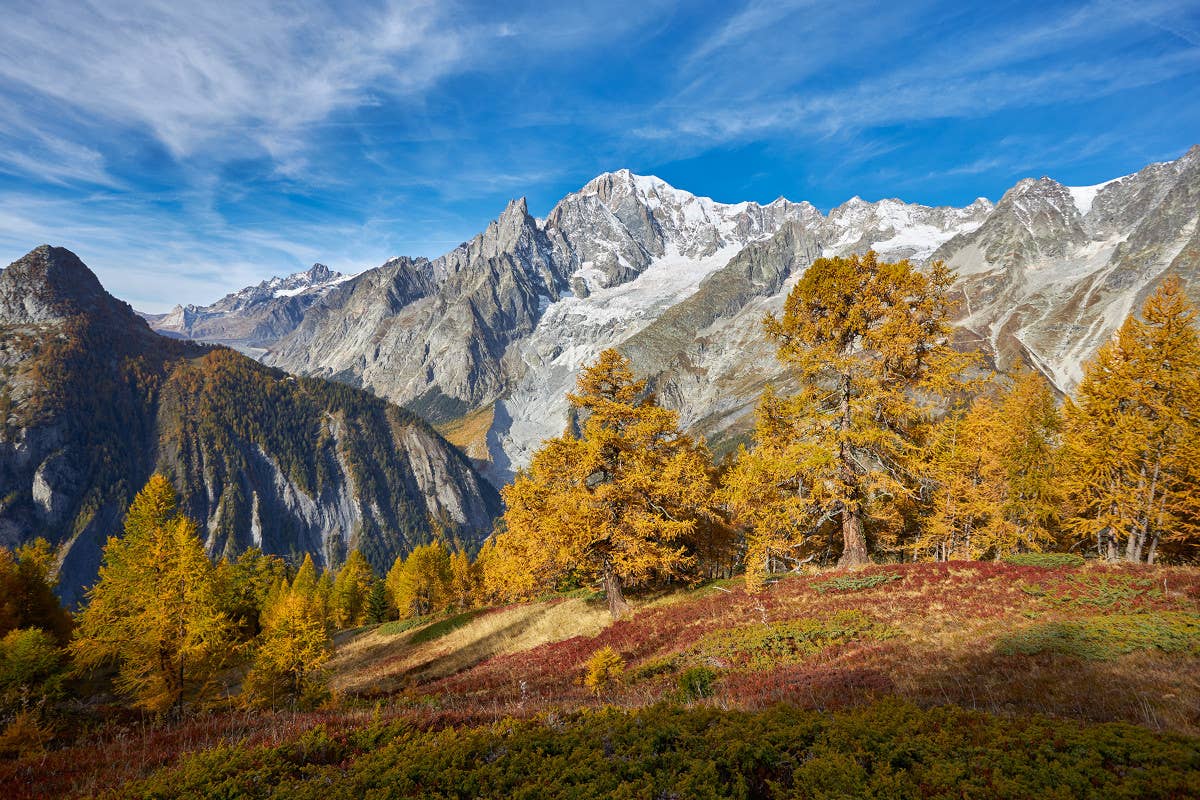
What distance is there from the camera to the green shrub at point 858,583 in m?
17.8

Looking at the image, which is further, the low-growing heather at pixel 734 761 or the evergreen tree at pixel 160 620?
the evergreen tree at pixel 160 620

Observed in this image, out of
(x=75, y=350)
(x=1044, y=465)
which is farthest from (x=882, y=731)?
(x=75, y=350)

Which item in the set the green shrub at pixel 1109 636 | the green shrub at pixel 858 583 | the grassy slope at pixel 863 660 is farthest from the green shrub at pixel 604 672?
the green shrub at pixel 1109 636

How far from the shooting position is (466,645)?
97.0 ft

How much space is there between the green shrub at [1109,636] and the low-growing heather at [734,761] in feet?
19.1

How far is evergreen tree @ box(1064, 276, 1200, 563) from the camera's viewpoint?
21297 mm

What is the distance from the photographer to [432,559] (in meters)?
68.9

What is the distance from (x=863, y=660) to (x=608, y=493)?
11197mm

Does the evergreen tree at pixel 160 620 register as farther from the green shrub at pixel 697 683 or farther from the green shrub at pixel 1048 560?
the green shrub at pixel 1048 560

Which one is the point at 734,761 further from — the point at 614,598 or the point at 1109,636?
the point at 614,598

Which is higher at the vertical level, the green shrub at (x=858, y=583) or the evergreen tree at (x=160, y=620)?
the evergreen tree at (x=160, y=620)

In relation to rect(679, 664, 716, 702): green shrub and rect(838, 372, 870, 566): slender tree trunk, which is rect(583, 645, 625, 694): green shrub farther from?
rect(838, 372, 870, 566): slender tree trunk

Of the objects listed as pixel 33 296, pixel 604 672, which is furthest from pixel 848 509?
pixel 33 296

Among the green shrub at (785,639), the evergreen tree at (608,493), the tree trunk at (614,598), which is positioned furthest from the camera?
the tree trunk at (614,598)
